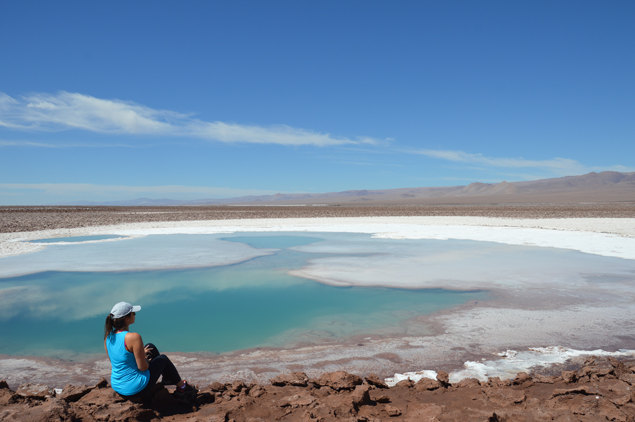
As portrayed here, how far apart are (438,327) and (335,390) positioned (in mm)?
2193

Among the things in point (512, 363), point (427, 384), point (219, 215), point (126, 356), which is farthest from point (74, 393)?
point (219, 215)

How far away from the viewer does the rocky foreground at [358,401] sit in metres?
2.79

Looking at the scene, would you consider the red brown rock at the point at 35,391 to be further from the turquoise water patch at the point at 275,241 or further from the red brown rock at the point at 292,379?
the turquoise water patch at the point at 275,241

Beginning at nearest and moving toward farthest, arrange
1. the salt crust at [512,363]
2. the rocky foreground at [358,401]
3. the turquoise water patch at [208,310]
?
the rocky foreground at [358,401]
the salt crust at [512,363]
the turquoise water patch at [208,310]

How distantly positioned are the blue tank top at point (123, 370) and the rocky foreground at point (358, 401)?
9 cm

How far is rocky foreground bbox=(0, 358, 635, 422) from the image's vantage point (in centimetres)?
279

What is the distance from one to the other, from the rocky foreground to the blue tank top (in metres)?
0.09

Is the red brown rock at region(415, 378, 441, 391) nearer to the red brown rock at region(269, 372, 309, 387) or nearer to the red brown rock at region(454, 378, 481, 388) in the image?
the red brown rock at region(454, 378, 481, 388)

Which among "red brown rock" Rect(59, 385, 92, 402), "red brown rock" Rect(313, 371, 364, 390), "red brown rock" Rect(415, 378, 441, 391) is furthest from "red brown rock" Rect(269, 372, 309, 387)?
"red brown rock" Rect(59, 385, 92, 402)

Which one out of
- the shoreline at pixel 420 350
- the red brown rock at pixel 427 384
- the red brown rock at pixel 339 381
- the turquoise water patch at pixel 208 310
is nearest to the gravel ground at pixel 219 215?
the turquoise water patch at pixel 208 310

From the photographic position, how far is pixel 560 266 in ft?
29.0

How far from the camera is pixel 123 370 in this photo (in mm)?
3016

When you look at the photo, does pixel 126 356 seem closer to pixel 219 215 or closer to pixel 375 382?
pixel 375 382

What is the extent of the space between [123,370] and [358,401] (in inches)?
65.8
